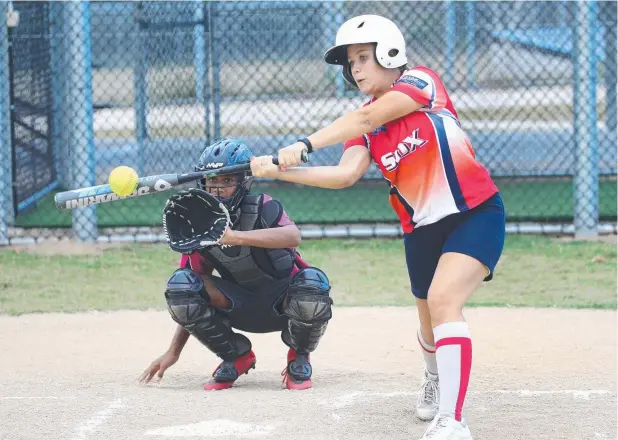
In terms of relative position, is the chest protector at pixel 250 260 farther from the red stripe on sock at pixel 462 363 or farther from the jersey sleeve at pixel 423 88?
the red stripe on sock at pixel 462 363

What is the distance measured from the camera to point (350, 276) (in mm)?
7449

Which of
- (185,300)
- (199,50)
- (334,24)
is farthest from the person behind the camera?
(334,24)

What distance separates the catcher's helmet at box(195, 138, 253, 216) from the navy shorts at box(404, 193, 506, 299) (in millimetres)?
851

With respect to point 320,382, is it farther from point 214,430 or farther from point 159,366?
point 214,430

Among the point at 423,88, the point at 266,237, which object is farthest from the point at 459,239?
the point at 266,237

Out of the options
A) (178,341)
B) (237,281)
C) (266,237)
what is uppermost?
(266,237)

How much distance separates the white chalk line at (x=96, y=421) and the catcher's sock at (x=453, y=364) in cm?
131

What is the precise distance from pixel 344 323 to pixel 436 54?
6.96 metres

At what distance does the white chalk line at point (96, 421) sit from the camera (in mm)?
3952

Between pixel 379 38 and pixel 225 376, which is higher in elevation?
pixel 379 38

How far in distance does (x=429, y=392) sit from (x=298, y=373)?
70cm

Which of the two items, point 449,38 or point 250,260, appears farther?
point 449,38

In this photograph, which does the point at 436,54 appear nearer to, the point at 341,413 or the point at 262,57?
the point at 262,57

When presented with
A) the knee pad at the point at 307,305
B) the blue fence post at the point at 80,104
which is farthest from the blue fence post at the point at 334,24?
the knee pad at the point at 307,305
